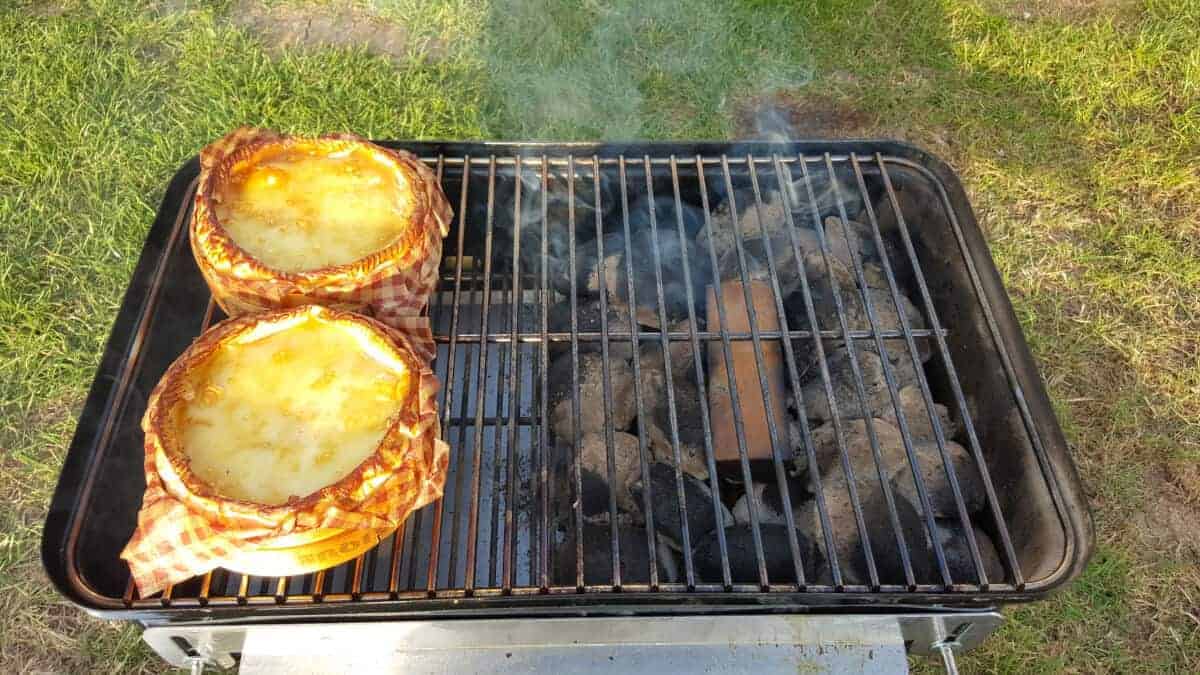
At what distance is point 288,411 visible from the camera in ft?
8.43

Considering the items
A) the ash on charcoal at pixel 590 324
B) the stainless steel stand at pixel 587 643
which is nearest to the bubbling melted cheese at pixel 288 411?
the stainless steel stand at pixel 587 643

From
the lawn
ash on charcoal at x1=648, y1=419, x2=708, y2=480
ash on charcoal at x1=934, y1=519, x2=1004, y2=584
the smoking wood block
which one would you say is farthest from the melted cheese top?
ash on charcoal at x1=934, y1=519, x2=1004, y2=584

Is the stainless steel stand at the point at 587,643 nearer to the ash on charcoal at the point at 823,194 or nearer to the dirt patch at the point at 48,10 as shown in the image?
the ash on charcoal at the point at 823,194

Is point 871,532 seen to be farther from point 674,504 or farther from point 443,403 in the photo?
point 443,403

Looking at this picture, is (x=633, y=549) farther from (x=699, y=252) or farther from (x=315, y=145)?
(x=315, y=145)

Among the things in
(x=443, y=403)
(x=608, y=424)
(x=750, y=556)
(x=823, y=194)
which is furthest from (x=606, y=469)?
(x=823, y=194)

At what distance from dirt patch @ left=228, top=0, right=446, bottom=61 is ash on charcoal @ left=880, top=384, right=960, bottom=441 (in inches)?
164

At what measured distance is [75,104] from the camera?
513cm

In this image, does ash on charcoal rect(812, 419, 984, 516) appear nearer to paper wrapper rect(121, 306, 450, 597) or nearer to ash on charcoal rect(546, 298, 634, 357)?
ash on charcoal rect(546, 298, 634, 357)

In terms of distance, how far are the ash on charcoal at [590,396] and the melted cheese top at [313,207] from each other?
94 cm

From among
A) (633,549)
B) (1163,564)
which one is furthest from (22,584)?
(1163,564)

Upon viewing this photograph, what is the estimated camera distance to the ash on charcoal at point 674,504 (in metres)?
2.89

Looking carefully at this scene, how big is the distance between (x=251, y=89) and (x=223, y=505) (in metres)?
3.93

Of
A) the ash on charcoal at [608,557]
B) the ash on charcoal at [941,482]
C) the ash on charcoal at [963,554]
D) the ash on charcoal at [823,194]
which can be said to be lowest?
the ash on charcoal at [608,557]
